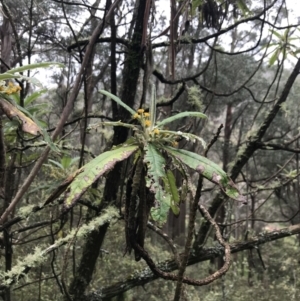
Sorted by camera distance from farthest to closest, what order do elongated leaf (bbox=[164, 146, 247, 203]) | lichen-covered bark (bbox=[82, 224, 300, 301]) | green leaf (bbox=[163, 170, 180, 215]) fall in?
lichen-covered bark (bbox=[82, 224, 300, 301])
green leaf (bbox=[163, 170, 180, 215])
elongated leaf (bbox=[164, 146, 247, 203])

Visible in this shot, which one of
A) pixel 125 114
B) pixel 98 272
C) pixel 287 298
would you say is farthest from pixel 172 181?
pixel 287 298

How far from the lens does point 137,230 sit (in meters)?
1.36

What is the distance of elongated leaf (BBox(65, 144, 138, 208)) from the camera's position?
1.03 meters

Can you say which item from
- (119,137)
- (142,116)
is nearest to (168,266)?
(119,137)

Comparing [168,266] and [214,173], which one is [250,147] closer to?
[168,266]

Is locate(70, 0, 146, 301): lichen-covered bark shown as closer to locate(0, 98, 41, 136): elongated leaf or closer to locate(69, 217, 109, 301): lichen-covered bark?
locate(69, 217, 109, 301): lichen-covered bark

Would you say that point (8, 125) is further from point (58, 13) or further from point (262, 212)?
point (262, 212)

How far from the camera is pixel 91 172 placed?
111 centimetres

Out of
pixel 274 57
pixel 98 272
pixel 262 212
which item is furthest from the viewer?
pixel 262 212

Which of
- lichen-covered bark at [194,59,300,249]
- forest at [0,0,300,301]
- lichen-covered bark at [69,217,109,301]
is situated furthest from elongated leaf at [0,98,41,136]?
lichen-covered bark at [194,59,300,249]

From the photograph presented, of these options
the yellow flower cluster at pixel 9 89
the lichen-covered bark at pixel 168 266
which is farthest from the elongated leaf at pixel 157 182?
the lichen-covered bark at pixel 168 266

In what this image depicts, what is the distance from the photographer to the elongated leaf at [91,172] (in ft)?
3.38

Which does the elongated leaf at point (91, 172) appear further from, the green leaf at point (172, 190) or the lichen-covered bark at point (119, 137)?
the lichen-covered bark at point (119, 137)

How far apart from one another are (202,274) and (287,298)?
203cm
